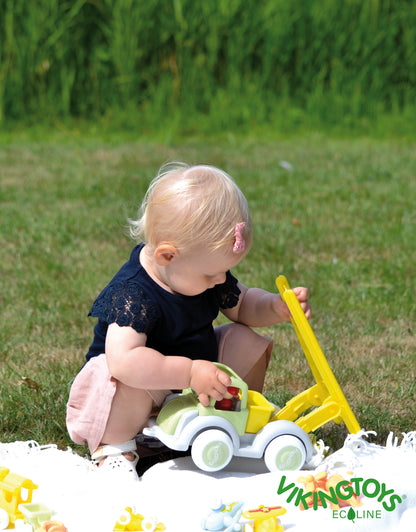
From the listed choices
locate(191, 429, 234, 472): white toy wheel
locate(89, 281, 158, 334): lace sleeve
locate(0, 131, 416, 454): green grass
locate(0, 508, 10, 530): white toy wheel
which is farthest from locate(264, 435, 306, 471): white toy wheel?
locate(0, 508, 10, 530): white toy wheel

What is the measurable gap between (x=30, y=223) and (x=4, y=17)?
3.11m

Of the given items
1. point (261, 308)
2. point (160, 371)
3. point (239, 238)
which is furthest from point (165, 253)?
point (261, 308)

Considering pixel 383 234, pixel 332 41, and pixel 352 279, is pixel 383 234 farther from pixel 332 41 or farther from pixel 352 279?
pixel 332 41

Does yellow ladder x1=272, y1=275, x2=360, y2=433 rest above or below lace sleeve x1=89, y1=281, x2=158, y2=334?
below

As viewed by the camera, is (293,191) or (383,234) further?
(293,191)

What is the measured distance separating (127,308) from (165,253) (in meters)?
0.17

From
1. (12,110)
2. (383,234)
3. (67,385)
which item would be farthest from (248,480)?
(12,110)

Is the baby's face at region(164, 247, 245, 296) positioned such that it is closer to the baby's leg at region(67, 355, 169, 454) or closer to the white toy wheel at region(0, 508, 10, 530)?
the baby's leg at region(67, 355, 169, 454)

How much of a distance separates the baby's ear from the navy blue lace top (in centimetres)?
9

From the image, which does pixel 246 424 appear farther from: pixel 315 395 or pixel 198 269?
pixel 198 269

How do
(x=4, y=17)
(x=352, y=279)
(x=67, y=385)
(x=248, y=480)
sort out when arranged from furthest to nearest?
1. (x=4, y=17)
2. (x=352, y=279)
3. (x=67, y=385)
4. (x=248, y=480)

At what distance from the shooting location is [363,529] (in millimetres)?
1805

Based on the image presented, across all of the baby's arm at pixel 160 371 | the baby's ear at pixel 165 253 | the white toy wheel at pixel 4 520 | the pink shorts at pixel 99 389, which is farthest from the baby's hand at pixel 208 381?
the white toy wheel at pixel 4 520

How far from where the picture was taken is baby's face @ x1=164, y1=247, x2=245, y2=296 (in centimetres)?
208
